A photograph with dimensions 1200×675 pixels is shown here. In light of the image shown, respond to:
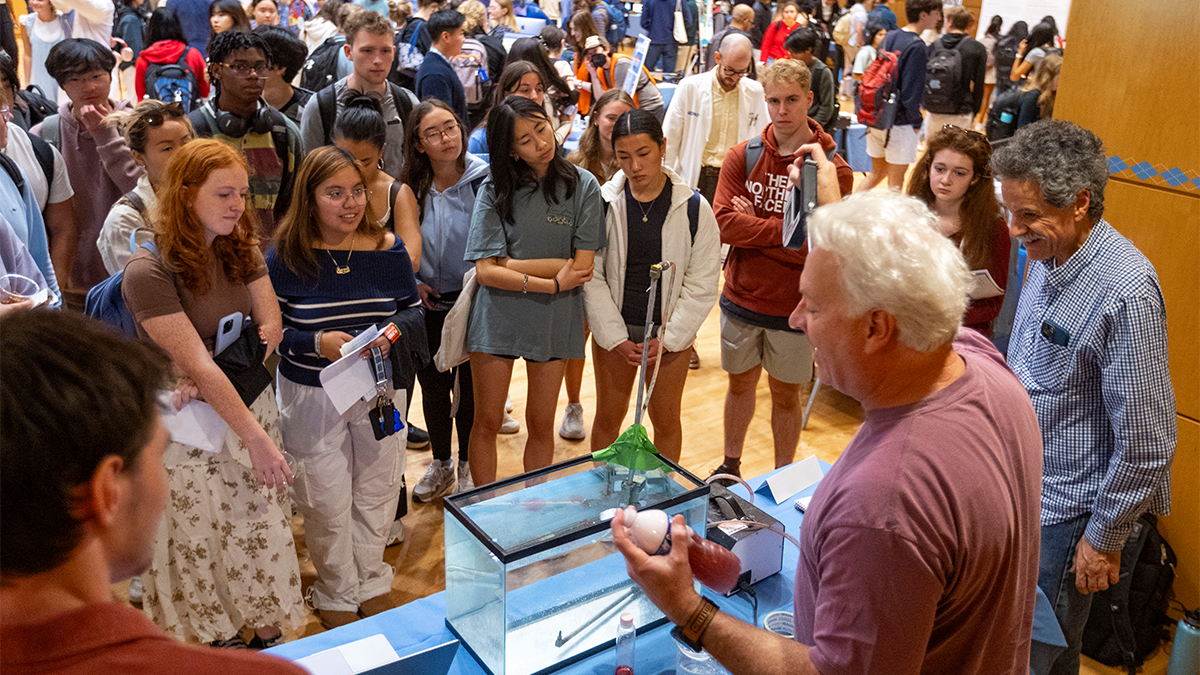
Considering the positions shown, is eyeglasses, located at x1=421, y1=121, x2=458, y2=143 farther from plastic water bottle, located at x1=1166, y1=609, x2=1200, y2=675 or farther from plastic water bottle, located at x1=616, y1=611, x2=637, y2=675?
plastic water bottle, located at x1=1166, y1=609, x2=1200, y2=675

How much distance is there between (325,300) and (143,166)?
81cm

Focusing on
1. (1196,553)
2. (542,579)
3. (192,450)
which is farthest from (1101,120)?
(192,450)

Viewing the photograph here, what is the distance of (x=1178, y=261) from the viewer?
2.99 m

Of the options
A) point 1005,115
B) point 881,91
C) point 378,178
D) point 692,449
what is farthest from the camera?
point 881,91

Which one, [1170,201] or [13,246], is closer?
[13,246]

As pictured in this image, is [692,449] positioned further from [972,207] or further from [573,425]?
[972,207]

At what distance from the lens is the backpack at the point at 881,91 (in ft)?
24.8

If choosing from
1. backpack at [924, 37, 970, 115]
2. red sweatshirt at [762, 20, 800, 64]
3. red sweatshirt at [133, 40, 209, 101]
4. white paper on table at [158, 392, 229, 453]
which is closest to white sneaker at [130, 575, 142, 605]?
white paper on table at [158, 392, 229, 453]

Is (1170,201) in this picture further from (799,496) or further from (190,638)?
(190,638)

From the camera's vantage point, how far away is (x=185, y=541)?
2627 mm

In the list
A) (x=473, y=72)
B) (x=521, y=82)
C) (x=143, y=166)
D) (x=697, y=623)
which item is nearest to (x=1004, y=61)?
(x=473, y=72)

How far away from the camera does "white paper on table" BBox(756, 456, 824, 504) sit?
2.56 meters

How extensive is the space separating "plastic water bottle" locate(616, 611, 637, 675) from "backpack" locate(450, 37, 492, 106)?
4209mm

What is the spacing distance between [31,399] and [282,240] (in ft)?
6.59
